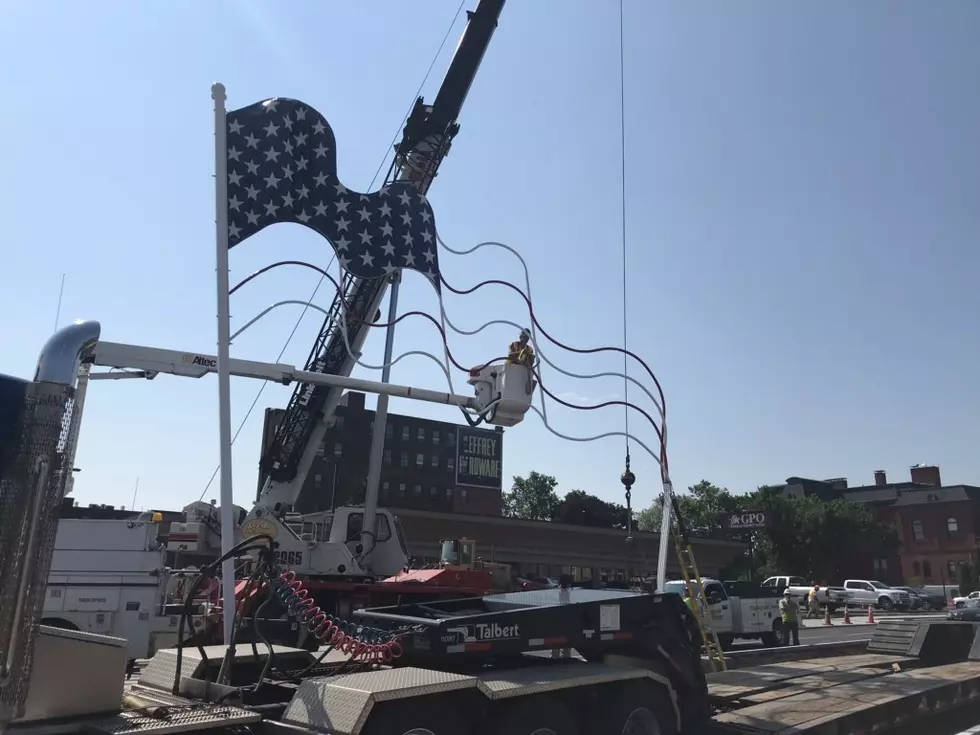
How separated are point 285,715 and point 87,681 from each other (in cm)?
119

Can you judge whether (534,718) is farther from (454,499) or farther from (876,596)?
(454,499)

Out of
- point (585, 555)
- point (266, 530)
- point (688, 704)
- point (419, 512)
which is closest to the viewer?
point (688, 704)

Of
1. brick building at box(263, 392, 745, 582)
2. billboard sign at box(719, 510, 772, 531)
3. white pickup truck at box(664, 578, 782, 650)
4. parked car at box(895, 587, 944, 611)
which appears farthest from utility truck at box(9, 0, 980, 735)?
billboard sign at box(719, 510, 772, 531)

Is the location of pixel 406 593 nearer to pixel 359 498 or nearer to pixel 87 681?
pixel 87 681

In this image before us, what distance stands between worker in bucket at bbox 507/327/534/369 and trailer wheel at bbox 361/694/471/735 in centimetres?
615

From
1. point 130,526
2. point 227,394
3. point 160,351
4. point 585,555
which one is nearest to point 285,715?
point 227,394

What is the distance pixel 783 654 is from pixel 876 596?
127 ft

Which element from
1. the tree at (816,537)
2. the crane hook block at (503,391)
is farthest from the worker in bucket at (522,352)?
the tree at (816,537)

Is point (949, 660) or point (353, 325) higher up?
point (353, 325)

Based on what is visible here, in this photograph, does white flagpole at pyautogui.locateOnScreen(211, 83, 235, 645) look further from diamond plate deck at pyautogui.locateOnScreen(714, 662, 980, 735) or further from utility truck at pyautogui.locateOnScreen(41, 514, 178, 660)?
diamond plate deck at pyautogui.locateOnScreen(714, 662, 980, 735)

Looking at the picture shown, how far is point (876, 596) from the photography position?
45219 millimetres

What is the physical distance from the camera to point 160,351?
9.07m

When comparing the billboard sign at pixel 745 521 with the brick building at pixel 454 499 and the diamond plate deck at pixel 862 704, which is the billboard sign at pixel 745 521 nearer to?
the brick building at pixel 454 499

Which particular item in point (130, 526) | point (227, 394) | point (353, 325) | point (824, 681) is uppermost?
point (353, 325)
